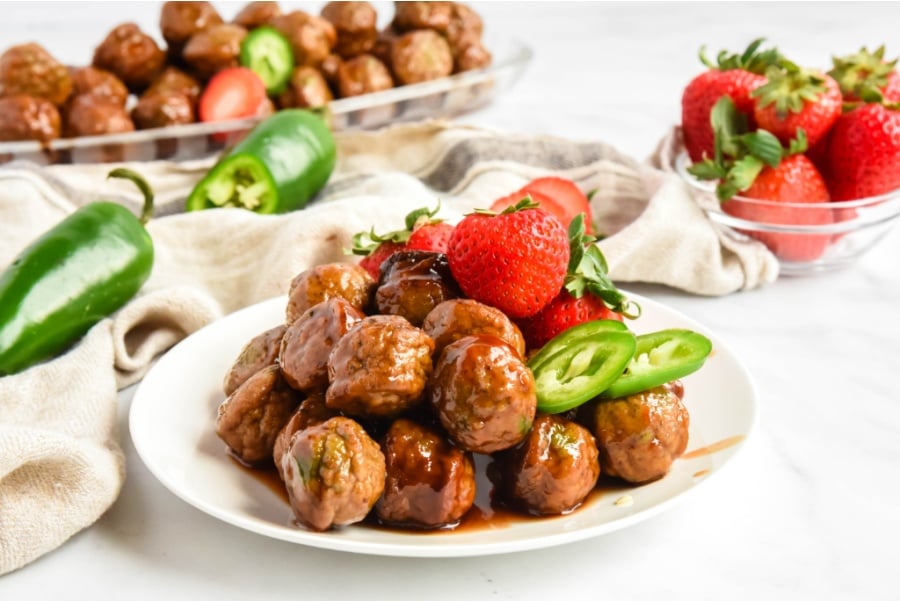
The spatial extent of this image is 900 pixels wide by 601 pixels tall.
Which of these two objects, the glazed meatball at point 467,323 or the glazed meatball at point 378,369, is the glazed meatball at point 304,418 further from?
the glazed meatball at point 467,323

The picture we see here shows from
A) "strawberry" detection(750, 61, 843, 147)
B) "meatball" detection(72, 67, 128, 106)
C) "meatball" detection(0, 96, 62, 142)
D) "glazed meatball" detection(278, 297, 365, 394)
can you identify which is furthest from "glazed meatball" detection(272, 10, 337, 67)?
"glazed meatball" detection(278, 297, 365, 394)

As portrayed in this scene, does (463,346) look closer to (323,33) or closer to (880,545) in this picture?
(880,545)

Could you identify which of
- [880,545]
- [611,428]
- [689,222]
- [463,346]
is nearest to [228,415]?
[463,346]

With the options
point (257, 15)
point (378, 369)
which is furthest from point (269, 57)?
point (378, 369)

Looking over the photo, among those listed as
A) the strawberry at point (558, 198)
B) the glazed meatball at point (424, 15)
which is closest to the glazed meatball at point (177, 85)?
the glazed meatball at point (424, 15)

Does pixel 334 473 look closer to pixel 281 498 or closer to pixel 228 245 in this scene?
pixel 281 498
